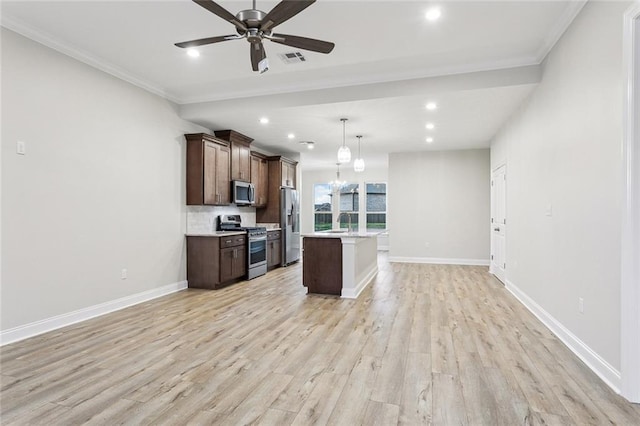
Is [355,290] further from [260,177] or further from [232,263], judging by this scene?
[260,177]

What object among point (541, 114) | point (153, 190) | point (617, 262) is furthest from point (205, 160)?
point (617, 262)

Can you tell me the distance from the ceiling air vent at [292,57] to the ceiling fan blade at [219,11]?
4.65 feet

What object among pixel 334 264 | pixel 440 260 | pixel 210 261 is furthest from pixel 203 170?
pixel 440 260

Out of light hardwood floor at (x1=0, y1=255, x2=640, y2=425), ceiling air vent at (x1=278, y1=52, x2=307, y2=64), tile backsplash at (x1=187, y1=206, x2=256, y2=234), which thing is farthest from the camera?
tile backsplash at (x1=187, y1=206, x2=256, y2=234)

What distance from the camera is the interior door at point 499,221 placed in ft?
18.7

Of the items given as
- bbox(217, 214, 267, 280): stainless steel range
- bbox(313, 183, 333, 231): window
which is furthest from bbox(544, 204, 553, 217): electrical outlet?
bbox(313, 183, 333, 231): window

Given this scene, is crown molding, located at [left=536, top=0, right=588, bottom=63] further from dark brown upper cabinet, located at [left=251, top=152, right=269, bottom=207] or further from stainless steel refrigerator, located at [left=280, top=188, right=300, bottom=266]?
stainless steel refrigerator, located at [left=280, top=188, right=300, bottom=266]

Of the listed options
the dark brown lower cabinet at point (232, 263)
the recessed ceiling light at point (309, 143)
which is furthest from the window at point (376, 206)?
the dark brown lower cabinet at point (232, 263)

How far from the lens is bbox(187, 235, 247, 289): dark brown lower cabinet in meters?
5.27

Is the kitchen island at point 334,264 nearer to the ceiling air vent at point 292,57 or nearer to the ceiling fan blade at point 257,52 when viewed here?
the ceiling air vent at point 292,57

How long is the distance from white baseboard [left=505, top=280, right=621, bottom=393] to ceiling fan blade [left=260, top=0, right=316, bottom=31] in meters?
3.12

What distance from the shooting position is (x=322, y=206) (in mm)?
12148

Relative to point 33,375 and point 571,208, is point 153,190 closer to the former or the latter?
point 33,375

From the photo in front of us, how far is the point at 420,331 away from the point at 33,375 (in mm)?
3217
